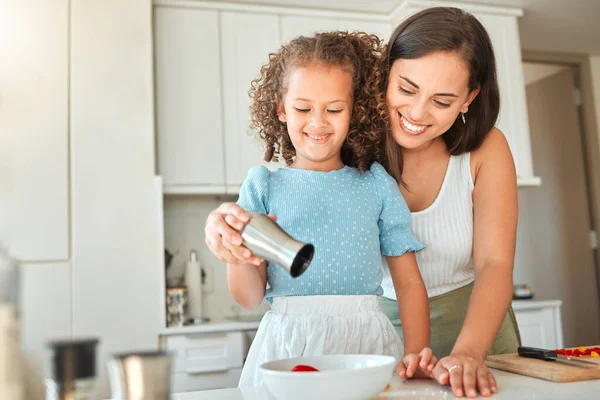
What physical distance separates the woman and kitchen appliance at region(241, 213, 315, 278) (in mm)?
504

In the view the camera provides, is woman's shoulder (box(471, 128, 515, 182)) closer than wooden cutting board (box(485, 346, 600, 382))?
No

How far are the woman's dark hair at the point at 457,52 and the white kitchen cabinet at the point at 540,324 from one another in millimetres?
2007

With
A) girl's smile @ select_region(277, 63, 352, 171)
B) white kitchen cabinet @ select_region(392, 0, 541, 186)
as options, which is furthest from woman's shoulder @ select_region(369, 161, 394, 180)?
white kitchen cabinet @ select_region(392, 0, 541, 186)

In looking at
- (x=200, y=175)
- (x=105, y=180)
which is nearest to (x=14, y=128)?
(x=105, y=180)

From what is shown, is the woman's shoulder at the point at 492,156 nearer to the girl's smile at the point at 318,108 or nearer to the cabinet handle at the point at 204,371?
the girl's smile at the point at 318,108

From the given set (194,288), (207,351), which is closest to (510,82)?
(194,288)

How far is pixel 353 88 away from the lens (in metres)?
1.19

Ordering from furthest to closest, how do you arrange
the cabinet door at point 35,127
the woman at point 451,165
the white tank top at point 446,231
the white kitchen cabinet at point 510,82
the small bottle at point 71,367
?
the white kitchen cabinet at point 510,82, the cabinet door at point 35,127, the white tank top at point 446,231, the woman at point 451,165, the small bottle at point 71,367

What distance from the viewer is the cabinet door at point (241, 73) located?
119 inches

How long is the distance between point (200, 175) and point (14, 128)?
850 millimetres

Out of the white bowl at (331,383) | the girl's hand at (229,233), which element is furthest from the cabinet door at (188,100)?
the white bowl at (331,383)

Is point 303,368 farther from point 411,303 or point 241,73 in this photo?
point 241,73

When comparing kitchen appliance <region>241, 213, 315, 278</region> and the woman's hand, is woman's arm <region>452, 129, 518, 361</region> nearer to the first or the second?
the woman's hand

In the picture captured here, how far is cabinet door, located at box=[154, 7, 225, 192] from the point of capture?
9.70 ft
